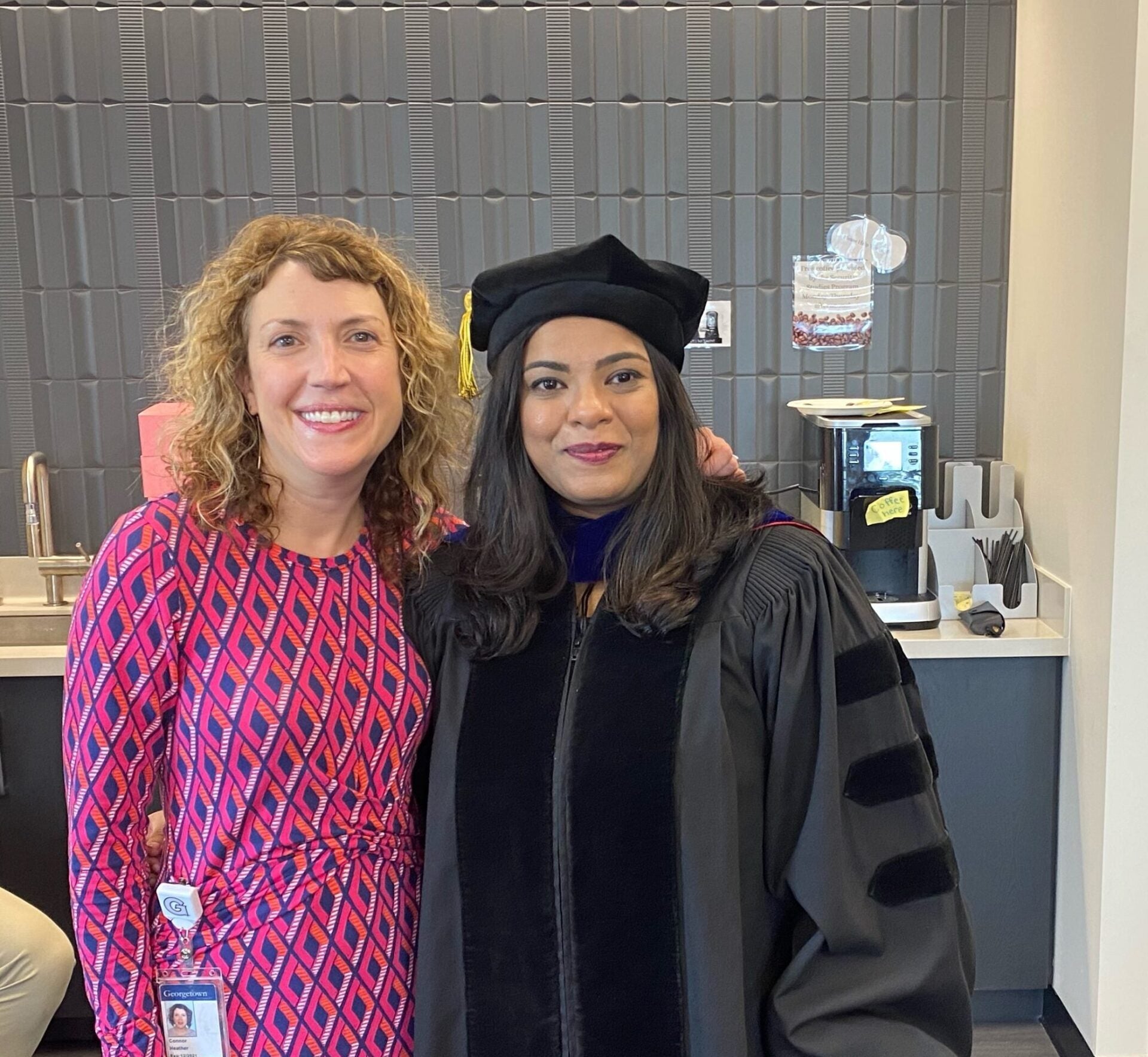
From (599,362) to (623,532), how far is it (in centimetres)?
21

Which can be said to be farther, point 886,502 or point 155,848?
point 886,502

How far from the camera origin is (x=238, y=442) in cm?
146

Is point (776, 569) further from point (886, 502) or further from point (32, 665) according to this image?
point (32, 665)

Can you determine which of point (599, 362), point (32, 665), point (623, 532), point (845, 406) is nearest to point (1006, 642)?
point (845, 406)

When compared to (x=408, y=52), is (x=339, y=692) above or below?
below

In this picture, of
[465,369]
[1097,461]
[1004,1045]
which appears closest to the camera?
[465,369]

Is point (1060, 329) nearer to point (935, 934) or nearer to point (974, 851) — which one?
point (974, 851)

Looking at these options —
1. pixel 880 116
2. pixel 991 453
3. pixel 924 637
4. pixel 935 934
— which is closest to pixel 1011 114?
pixel 880 116

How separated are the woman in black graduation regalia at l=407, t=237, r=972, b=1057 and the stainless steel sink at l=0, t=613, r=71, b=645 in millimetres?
1851

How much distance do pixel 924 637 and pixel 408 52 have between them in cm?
183

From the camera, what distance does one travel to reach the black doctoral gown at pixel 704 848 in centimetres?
136

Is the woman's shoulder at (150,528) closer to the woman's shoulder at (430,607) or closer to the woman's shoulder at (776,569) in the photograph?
the woman's shoulder at (430,607)

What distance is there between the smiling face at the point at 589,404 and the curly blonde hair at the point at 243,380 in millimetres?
190

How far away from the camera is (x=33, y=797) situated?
2557 millimetres
